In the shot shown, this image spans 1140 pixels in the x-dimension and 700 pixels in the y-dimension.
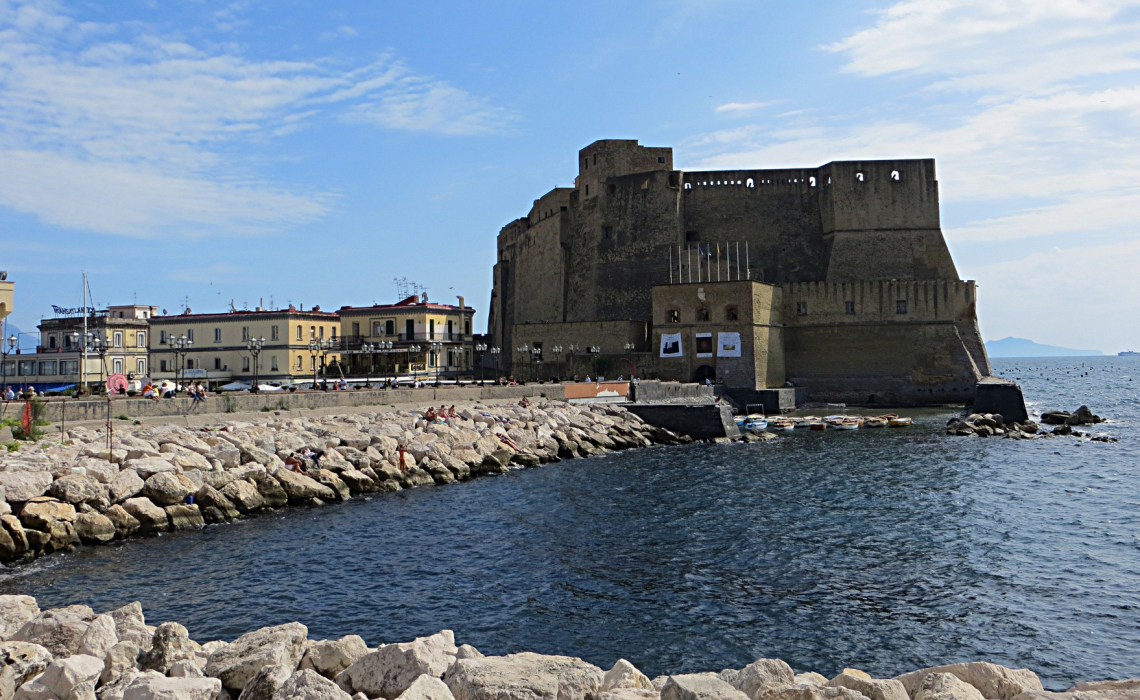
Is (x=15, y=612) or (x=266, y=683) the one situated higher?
(x=266, y=683)

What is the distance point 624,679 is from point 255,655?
9.23 ft

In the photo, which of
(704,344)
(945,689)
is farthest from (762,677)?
(704,344)

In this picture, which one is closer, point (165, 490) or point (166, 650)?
point (166, 650)

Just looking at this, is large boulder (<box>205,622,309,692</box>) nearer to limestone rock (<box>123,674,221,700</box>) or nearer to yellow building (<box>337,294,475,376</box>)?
limestone rock (<box>123,674,221,700</box>)

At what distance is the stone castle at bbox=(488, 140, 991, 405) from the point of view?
39.2 m

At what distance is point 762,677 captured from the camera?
20.1 ft

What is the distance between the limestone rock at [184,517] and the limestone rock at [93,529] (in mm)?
1012

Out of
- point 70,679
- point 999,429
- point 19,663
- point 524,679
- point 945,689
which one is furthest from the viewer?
point 999,429

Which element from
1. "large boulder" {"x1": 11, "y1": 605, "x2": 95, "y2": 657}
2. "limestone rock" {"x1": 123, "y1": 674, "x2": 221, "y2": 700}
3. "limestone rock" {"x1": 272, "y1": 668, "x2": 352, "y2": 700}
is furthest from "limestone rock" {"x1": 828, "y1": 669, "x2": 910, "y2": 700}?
"large boulder" {"x1": 11, "y1": 605, "x2": 95, "y2": 657}

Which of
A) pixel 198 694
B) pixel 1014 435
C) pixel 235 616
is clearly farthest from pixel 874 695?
pixel 1014 435

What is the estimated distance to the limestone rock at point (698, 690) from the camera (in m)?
5.50

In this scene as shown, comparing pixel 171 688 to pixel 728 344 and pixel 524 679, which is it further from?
pixel 728 344

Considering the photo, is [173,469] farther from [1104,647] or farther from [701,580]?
[1104,647]

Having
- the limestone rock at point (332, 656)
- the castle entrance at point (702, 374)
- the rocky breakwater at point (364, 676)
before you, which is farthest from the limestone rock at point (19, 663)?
the castle entrance at point (702, 374)
